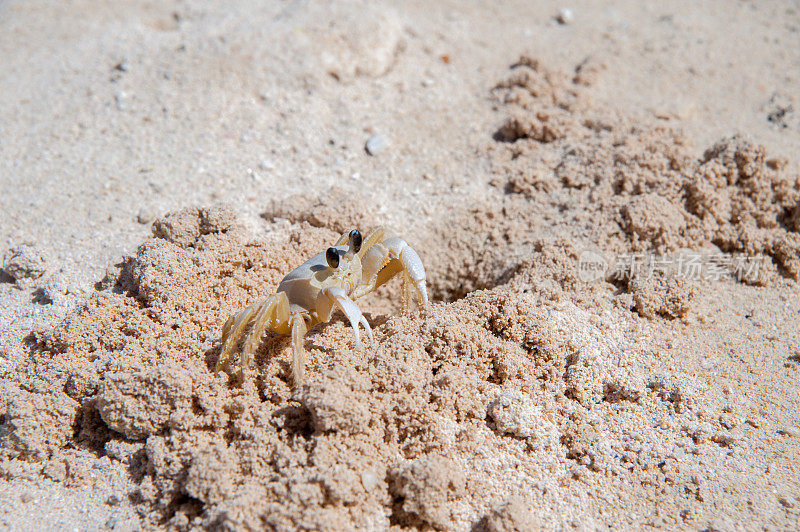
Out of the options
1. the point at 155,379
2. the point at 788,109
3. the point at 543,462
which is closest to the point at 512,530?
the point at 543,462

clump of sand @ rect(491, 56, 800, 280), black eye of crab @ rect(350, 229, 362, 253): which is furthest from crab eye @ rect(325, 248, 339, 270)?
clump of sand @ rect(491, 56, 800, 280)

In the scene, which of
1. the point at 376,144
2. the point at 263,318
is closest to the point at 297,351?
the point at 263,318

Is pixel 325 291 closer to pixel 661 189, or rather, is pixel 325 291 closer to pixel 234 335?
pixel 234 335

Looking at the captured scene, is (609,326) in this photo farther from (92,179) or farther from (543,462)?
(92,179)

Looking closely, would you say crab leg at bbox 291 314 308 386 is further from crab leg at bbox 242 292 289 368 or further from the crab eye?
the crab eye

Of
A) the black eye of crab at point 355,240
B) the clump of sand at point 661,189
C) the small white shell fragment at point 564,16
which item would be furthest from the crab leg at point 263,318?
the small white shell fragment at point 564,16

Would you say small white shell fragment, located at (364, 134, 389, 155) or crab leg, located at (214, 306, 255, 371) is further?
small white shell fragment, located at (364, 134, 389, 155)
